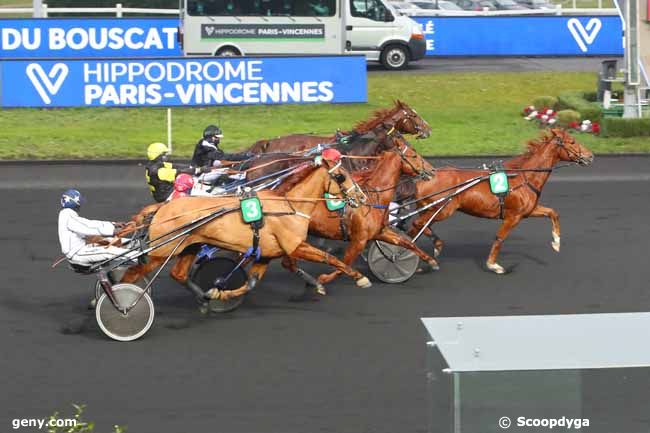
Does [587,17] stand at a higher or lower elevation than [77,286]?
higher

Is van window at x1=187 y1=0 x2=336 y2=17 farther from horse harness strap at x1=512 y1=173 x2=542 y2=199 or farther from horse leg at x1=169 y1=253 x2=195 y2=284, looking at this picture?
horse leg at x1=169 y1=253 x2=195 y2=284

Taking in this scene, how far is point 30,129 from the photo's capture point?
22172 mm

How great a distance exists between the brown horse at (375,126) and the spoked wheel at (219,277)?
3.03 metres

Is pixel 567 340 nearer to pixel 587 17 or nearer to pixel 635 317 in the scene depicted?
pixel 635 317

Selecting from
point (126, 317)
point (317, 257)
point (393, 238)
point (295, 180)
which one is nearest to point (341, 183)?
point (295, 180)

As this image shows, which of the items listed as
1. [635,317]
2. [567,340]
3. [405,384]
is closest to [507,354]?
[567,340]

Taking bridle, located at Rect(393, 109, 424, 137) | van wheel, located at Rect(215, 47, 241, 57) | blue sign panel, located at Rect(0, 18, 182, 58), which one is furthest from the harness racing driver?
blue sign panel, located at Rect(0, 18, 182, 58)

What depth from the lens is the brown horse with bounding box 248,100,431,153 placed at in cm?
1406

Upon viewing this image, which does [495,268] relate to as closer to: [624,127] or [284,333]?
[284,333]

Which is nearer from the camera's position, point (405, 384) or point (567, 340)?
point (567, 340)

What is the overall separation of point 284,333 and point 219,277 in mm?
1015

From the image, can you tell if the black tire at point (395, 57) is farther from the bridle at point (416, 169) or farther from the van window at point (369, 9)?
the bridle at point (416, 169)

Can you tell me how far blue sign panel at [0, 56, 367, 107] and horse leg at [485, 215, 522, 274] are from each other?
919 centimetres

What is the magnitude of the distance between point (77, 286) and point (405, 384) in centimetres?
467
